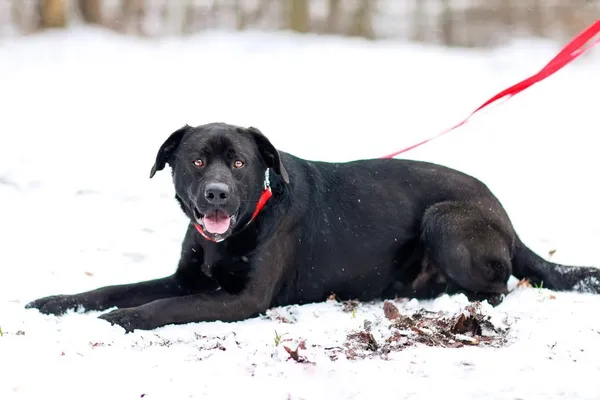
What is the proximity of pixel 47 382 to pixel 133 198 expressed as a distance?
4489 millimetres

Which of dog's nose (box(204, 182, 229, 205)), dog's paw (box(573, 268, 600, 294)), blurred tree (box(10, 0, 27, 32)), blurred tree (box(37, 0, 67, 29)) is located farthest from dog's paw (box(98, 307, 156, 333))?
blurred tree (box(10, 0, 27, 32))

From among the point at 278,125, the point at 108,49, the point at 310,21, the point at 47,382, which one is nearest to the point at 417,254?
the point at 47,382

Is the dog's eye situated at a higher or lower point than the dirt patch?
higher

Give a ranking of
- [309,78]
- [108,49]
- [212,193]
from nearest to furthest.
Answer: [212,193] → [309,78] → [108,49]

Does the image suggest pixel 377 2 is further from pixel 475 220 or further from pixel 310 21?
pixel 475 220

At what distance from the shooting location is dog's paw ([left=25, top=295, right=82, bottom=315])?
15.3ft

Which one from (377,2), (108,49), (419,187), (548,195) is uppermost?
(377,2)

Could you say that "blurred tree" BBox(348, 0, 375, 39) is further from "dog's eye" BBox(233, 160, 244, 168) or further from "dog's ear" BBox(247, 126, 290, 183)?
"dog's eye" BBox(233, 160, 244, 168)

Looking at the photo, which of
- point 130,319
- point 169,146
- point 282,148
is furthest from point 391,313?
point 282,148

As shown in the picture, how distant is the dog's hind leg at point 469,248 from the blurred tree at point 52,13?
32.6 feet

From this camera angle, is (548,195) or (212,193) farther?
(548,195)

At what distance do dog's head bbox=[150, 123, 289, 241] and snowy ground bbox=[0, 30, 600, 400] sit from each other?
2.07 feet

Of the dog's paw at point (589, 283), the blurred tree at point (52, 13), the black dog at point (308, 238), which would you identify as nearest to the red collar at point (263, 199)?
the black dog at point (308, 238)

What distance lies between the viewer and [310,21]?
14.5 metres
